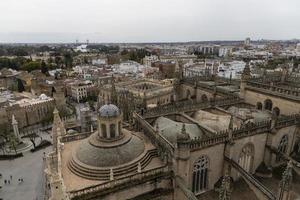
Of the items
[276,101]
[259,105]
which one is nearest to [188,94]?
[259,105]

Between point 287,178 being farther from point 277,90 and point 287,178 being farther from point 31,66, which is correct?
point 31,66

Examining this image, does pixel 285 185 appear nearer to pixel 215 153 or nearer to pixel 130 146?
pixel 215 153

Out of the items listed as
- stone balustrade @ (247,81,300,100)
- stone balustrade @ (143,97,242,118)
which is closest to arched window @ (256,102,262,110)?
stone balustrade @ (247,81,300,100)

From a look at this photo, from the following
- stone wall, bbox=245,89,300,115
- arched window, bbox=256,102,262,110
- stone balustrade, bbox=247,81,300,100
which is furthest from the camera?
arched window, bbox=256,102,262,110

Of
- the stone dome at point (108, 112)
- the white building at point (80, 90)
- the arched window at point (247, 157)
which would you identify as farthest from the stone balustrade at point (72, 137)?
the white building at point (80, 90)

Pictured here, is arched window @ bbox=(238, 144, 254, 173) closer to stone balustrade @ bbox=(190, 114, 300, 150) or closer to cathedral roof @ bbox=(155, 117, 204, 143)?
stone balustrade @ bbox=(190, 114, 300, 150)

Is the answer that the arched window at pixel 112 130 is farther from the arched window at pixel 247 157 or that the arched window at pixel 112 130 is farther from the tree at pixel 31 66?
the tree at pixel 31 66
